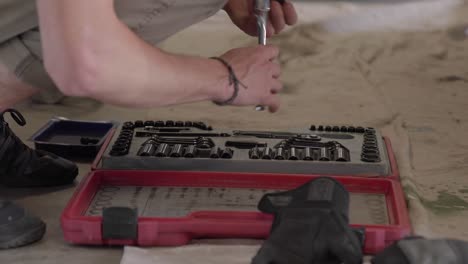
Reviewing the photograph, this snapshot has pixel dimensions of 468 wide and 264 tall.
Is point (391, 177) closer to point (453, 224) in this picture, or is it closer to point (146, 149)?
point (453, 224)

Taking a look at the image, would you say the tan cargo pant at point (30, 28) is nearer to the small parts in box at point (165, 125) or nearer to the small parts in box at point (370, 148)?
the small parts in box at point (165, 125)

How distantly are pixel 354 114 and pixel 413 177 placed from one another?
454mm

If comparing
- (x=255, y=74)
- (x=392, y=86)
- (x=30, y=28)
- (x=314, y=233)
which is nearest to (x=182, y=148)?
(x=255, y=74)

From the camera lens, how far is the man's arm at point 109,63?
92 centimetres

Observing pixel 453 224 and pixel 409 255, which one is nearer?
pixel 409 255

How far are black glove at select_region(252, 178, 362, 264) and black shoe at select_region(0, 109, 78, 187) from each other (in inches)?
21.8

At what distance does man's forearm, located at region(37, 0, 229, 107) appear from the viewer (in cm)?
92

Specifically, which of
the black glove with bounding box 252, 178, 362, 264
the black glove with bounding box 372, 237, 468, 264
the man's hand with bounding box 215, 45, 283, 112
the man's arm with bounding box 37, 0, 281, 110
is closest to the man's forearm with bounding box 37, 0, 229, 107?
the man's arm with bounding box 37, 0, 281, 110

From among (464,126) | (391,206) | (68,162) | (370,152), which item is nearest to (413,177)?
(370,152)

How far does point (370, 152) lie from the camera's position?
1.37m

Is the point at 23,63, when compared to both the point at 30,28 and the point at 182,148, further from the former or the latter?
the point at 182,148

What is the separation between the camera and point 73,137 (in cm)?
166

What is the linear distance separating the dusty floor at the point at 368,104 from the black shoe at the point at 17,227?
0.01 m

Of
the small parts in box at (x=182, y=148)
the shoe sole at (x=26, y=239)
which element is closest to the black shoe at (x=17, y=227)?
the shoe sole at (x=26, y=239)
